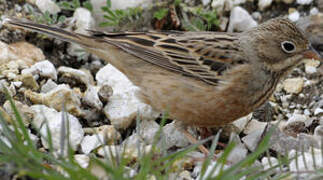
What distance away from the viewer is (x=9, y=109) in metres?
4.02

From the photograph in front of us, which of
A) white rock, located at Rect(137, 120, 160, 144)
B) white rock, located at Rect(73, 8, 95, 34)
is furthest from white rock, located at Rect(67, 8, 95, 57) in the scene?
white rock, located at Rect(137, 120, 160, 144)

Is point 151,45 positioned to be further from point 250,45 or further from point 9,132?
point 9,132

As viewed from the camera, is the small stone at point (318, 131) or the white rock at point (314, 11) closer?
the small stone at point (318, 131)

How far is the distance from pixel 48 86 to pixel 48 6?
1.24 meters

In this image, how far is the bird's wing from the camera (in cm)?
446

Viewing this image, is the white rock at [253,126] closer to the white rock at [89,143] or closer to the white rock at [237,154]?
the white rock at [237,154]

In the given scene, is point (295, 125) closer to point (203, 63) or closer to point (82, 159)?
point (203, 63)

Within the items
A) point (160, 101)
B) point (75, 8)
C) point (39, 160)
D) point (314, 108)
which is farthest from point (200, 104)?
point (75, 8)

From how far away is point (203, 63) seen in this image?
178 inches

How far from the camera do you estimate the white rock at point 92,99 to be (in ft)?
14.6

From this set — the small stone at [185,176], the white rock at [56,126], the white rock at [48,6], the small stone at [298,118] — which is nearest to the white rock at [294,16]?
the small stone at [298,118]

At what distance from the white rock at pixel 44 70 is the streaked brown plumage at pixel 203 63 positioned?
37 cm

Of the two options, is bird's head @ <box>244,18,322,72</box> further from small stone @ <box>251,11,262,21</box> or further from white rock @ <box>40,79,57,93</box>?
white rock @ <box>40,79,57,93</box>

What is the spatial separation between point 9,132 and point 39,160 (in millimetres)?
310
